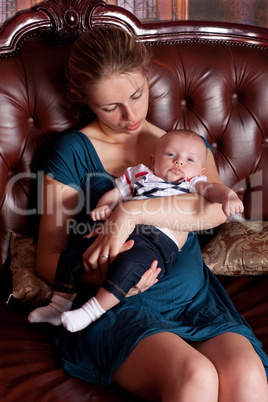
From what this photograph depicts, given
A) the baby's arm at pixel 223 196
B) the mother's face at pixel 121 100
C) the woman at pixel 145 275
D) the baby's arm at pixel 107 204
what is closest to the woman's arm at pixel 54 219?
the woman at pixel 145 275

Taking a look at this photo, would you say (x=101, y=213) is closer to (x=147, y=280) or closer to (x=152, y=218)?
(x=152, y=218)

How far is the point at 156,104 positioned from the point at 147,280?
99 cm

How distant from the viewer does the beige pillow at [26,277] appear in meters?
1.67

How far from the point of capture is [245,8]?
8.82ft

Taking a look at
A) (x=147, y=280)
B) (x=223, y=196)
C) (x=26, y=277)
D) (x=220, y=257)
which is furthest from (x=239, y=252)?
(x=26, y=277)

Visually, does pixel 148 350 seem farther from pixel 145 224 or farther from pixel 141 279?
pixel 145 224

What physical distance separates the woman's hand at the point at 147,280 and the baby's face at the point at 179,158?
0.40m

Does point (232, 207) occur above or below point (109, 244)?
above

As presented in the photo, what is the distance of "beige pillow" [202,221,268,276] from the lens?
70.6 inches

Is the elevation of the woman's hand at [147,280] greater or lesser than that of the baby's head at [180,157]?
lesser

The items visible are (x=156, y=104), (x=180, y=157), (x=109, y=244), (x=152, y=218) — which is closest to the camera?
(x=109, y=244)

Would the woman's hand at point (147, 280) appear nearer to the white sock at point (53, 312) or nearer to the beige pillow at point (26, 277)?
the white sock at point (53, 312)

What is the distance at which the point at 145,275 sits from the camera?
4.47ft

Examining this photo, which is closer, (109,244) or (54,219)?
(109,244)
